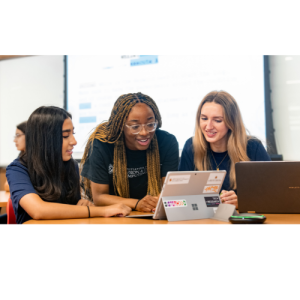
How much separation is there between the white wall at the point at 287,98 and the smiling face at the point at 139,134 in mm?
1393

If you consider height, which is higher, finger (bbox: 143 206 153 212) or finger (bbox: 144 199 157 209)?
finger (bbox: 144 199 157 209)

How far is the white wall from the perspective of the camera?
2.96 m

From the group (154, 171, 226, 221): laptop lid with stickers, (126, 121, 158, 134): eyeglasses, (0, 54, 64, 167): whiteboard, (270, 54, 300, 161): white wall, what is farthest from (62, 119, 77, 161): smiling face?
(270, 54, 300, 161): white wall

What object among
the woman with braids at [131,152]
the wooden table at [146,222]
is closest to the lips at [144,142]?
the woman with braids at [131,152]

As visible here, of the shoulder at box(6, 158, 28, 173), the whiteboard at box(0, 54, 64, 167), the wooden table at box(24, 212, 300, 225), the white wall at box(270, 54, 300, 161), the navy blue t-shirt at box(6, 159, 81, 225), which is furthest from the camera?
the whiteboard at box(0, 54, 64, 167)

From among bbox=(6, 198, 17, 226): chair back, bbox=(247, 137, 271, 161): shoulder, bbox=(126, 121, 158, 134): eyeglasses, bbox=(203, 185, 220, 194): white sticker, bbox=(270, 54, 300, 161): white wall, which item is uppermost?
bbox=(270, 54, 300, 161): white wall

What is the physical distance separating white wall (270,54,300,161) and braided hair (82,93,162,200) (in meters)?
1.33

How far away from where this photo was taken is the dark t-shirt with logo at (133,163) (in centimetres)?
217

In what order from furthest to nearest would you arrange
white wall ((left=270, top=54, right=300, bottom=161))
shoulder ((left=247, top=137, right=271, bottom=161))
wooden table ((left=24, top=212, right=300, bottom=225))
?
white wall ((left=270, top=54, right=300, bottom=161))
shoulder ((left=247, top=137, right=271, bottom=161))
wooden table ((left=24, top=212, right=300, bottom=225))

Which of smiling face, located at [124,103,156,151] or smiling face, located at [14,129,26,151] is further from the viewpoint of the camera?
smiling face, located at [14,129,26,151]

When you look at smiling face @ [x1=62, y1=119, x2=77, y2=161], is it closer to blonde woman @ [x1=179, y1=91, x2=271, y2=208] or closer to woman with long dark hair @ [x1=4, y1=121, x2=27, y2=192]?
blonde woman @ [x1=179, y1=91, x2=271, y2=208]
